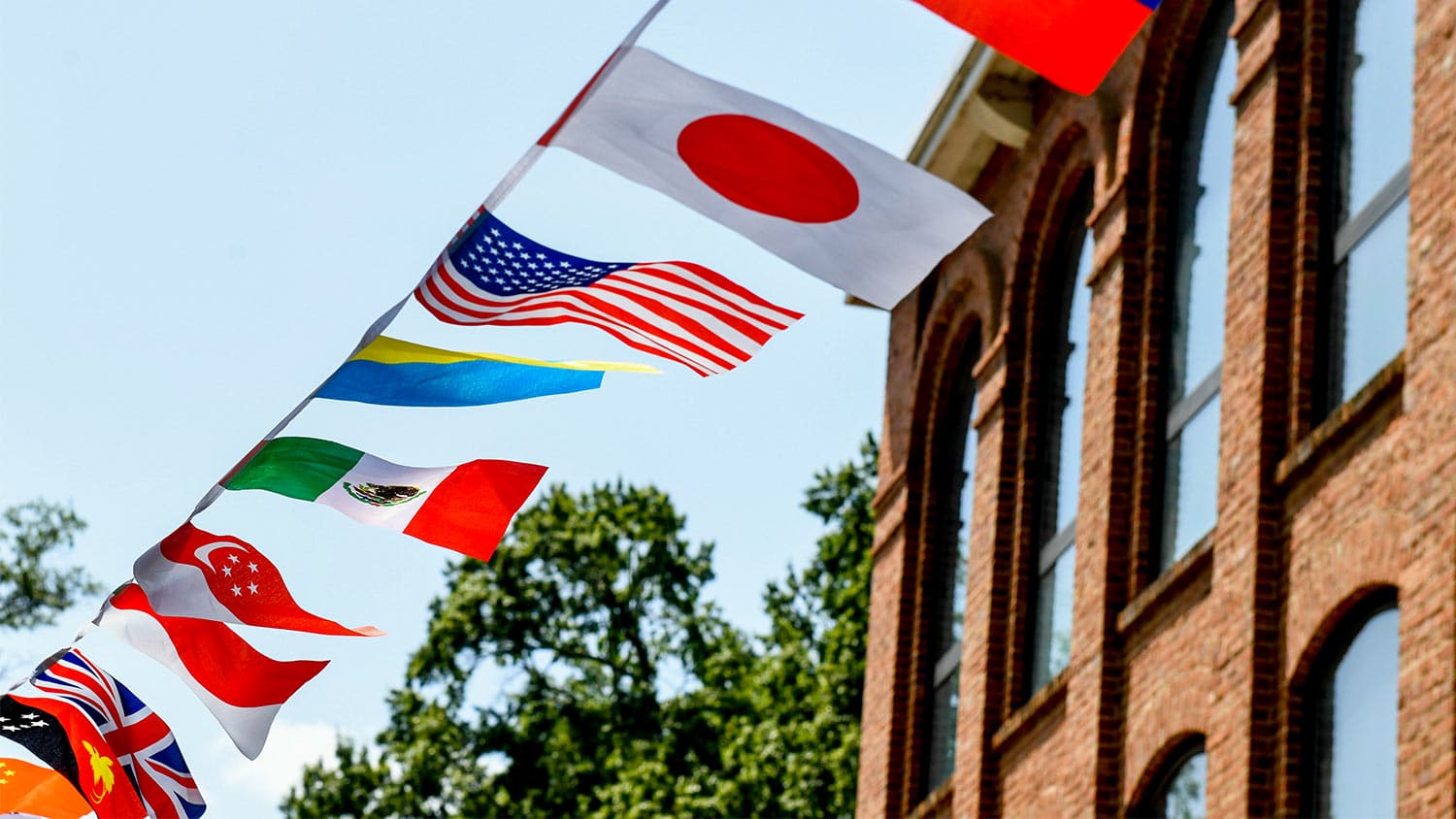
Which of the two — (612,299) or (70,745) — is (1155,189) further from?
(70,745)

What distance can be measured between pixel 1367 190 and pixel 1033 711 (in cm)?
467

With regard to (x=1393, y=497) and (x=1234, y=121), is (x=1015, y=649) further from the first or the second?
(x=1393, y=497)

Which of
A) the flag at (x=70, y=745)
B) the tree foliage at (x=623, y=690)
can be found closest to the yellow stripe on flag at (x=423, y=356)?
the flag at (x=70, y=745)

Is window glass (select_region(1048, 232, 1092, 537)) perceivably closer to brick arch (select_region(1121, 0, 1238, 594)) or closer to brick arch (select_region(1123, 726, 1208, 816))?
brick arch (select_region(1121, 0, 1238, 594))

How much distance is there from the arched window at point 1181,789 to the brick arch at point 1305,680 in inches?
40.8

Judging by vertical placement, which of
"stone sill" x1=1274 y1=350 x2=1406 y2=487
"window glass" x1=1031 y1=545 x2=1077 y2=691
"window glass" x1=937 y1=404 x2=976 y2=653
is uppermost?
"window glass" x1=937 y1=404 x2=976 y2=653

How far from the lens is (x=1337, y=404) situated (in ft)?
38.3

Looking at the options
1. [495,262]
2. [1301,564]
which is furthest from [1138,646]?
[495,262]

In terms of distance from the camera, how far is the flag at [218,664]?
10016 mm

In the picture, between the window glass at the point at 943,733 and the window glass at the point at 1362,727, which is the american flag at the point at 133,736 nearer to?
the window glass at the point at 1362,727

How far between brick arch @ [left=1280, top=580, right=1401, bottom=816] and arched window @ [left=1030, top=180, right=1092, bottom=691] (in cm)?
389

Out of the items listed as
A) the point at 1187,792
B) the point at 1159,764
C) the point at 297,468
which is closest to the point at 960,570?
the point at 1159,764

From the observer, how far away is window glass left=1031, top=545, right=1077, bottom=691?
49.8 feet

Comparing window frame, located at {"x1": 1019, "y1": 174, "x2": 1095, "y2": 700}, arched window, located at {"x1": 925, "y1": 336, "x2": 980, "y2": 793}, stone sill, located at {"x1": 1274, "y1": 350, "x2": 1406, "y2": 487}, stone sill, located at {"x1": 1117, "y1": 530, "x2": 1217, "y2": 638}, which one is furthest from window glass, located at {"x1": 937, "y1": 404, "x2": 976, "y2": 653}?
stone sill, located at {"x1": 1274, "y1": 350, "x2": 1406, "y2": 487}
